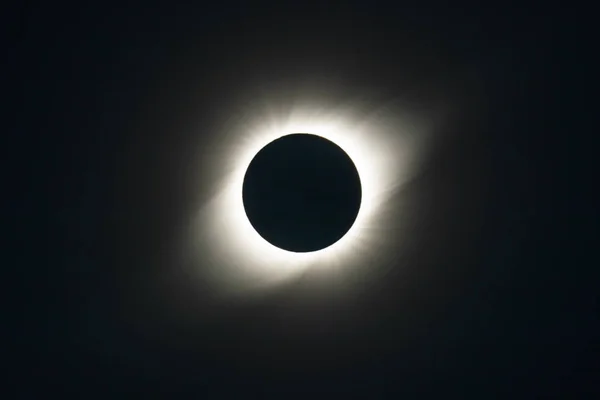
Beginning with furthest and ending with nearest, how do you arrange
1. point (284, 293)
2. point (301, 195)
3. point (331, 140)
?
1. point (284, 293)
2. point (331, 140)
3. point (301, 195)

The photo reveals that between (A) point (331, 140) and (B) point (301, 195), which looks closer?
(B) point (301, 195)

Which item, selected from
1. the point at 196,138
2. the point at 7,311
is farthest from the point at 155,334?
the point at 196,138

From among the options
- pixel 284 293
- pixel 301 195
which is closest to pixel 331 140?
pixel 301 195

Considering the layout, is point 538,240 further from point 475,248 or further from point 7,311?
point 7,311

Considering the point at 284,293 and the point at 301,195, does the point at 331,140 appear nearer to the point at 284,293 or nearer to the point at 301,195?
the point at 301,195

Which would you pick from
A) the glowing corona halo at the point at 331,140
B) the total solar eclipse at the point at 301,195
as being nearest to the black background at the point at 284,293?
the glowing corona halo at the point at 331,140

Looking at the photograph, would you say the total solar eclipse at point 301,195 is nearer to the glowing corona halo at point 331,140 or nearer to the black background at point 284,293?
the glowing corona halo at point 331,140
